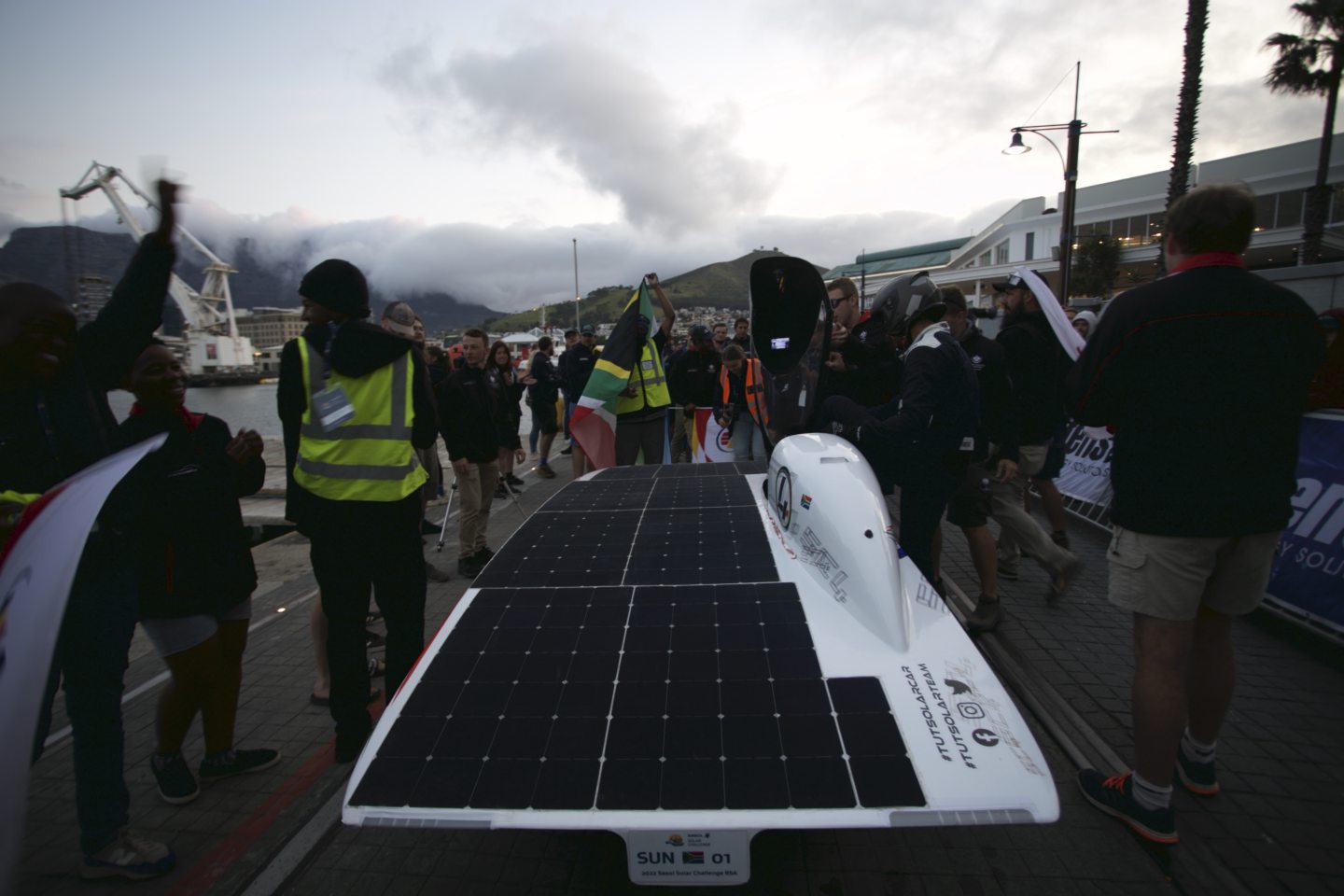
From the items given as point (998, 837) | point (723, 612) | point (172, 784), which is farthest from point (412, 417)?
point (998, 837)

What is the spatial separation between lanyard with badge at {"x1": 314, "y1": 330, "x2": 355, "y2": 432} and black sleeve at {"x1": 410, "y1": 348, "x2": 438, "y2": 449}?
297 millimetres

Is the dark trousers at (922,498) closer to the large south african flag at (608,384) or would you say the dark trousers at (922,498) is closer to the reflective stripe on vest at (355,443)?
the reflective stripe on vest at (355,443)

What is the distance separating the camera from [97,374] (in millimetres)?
2363

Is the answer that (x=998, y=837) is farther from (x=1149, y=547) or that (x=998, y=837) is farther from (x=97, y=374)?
(x=97, y=374)

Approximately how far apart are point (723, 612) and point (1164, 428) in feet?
5.71

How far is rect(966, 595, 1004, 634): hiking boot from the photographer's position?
4.05 metres

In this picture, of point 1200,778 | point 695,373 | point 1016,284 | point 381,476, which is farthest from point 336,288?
point 695,373

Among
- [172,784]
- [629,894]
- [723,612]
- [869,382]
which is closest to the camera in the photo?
[629,894]

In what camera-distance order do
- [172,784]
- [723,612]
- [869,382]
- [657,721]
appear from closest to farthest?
[657,721]
[723,612]
[172,784]
[869,382]

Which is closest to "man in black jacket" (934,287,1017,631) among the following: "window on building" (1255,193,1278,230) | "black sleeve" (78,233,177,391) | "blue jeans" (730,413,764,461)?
"blue jeans" (730,413,764,461)

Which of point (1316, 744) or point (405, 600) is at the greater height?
point (405, 600)

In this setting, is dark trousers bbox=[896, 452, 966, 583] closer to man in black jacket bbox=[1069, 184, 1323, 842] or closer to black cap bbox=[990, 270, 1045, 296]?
man in black jacket bbox=[1069, 184, 1323, 842]

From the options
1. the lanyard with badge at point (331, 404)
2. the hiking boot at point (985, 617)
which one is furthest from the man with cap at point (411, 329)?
the hiking boot at point (985, 617)

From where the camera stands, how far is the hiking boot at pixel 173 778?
110 inches
